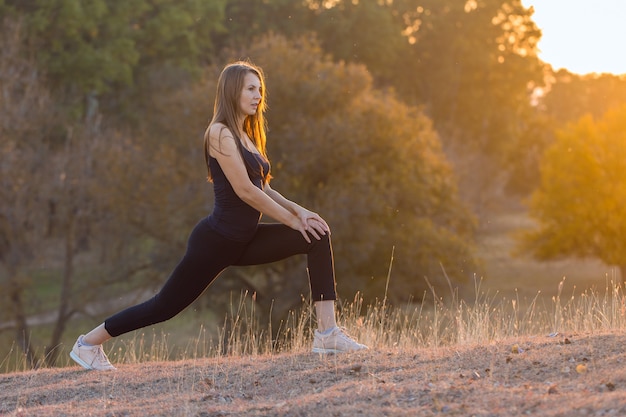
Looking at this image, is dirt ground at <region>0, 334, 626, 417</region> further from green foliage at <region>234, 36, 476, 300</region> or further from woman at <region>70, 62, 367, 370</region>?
green foliage at <region>234, 36, 476, 300</region>

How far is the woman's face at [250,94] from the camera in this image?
5414mm

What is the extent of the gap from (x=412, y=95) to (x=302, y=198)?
61.0 ft

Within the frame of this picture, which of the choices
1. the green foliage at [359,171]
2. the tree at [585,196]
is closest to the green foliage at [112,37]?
the green foliage at [359,171]

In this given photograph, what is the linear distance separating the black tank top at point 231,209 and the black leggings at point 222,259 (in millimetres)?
50

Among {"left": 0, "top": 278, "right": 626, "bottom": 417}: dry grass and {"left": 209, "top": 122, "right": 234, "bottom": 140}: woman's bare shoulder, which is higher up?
{"left": 209, "top": 122, "right": 234, "bottom": 140}: woman's bare shoulder

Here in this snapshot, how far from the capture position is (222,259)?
548cm

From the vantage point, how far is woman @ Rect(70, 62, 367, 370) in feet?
17.6

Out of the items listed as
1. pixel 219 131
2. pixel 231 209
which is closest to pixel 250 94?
pixel 219 131

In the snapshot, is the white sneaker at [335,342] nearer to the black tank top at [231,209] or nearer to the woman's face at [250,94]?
the black tank top at [231,209]

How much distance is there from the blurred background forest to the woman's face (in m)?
13.1

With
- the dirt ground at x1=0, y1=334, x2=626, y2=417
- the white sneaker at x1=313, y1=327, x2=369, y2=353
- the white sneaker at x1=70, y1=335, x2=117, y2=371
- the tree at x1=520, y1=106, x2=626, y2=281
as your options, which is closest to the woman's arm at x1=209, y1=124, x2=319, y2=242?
the white sneaker at x1=313, y1=327, x2=369, y2=353

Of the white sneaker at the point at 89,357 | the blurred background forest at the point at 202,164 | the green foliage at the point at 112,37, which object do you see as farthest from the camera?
the green foliage at the point at 112,37

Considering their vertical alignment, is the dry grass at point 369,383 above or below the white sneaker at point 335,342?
below

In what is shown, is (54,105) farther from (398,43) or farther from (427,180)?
(398,43)
